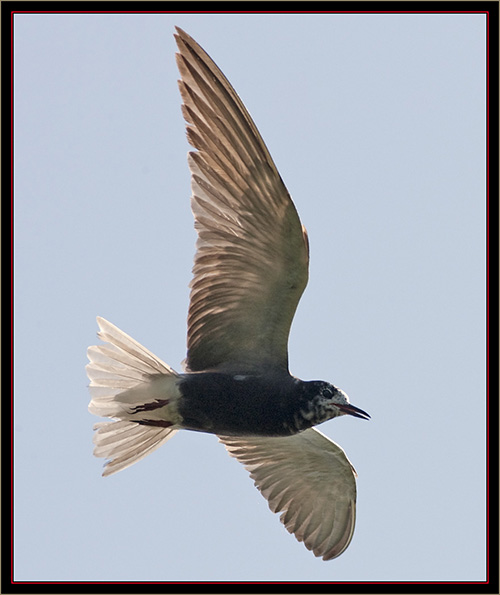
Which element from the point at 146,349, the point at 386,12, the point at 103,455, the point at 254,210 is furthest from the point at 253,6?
the point at 103,455

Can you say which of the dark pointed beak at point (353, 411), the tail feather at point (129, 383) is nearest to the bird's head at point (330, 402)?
the dark pointed beak at point (353, 411)

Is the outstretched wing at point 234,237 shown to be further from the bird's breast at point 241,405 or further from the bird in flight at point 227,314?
the bird's breast at point 241,405

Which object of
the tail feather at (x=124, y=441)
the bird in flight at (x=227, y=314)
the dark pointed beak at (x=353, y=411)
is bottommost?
the tail feather at (x=124, y=441)

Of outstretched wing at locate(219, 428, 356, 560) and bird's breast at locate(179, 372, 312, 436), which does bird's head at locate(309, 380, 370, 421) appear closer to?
bird's breast at locate(179, 372, 312, 436)

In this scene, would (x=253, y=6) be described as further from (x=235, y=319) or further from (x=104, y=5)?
(x=235, y=319)

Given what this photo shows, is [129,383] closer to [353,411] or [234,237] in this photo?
[234,237]

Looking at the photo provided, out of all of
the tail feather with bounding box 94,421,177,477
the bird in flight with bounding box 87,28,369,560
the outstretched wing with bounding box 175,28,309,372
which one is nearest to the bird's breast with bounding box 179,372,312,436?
the bird in flight with bounding box 87,28,369,560

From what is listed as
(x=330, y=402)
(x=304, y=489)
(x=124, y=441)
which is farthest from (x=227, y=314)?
(x=304, y=489)
